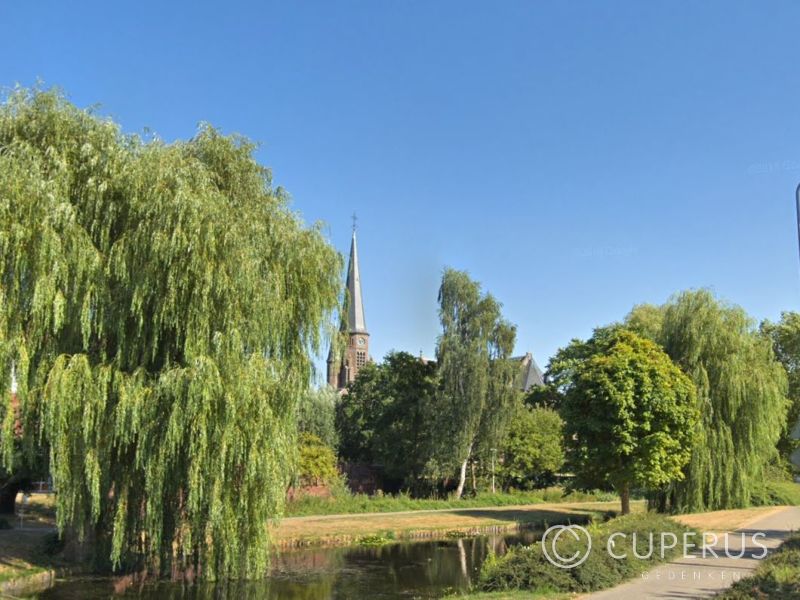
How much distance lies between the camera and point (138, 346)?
1435 cm

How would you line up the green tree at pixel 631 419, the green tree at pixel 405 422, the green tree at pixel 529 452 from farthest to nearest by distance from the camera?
the green tree at pixel 529 452, the green tree at pixel 405 422, the green tree at pixel 631 419

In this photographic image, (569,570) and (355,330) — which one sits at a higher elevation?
(355,330)

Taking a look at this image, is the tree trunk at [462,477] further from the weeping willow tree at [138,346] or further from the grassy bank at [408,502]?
the weeping willow tree at [138,346]

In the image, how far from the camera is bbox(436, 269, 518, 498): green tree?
39.8m

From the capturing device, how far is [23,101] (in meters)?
14.8

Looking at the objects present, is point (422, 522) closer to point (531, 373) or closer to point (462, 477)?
point (462, 477)

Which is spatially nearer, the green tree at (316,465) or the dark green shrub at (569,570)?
the dark green shrub at (569,570)

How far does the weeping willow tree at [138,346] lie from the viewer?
13070 millimetres

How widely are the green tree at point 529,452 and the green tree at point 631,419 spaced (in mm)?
14570

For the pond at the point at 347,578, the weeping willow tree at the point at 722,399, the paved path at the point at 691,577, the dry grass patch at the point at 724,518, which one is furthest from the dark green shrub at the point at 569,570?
the weeping willow tree at the point at 722,399

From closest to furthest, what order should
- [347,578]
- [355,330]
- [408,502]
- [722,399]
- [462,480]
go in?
1. [347,578]
2. [722,399]
3. [408,502]
4. [462,480]
5. [355,330]

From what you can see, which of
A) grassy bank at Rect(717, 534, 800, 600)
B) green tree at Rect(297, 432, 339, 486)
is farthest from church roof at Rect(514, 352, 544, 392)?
grassy bank at Rect(717, 534, 800, 600)

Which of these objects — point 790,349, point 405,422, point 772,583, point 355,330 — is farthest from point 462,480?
point 355,330

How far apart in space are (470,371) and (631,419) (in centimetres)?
1463
